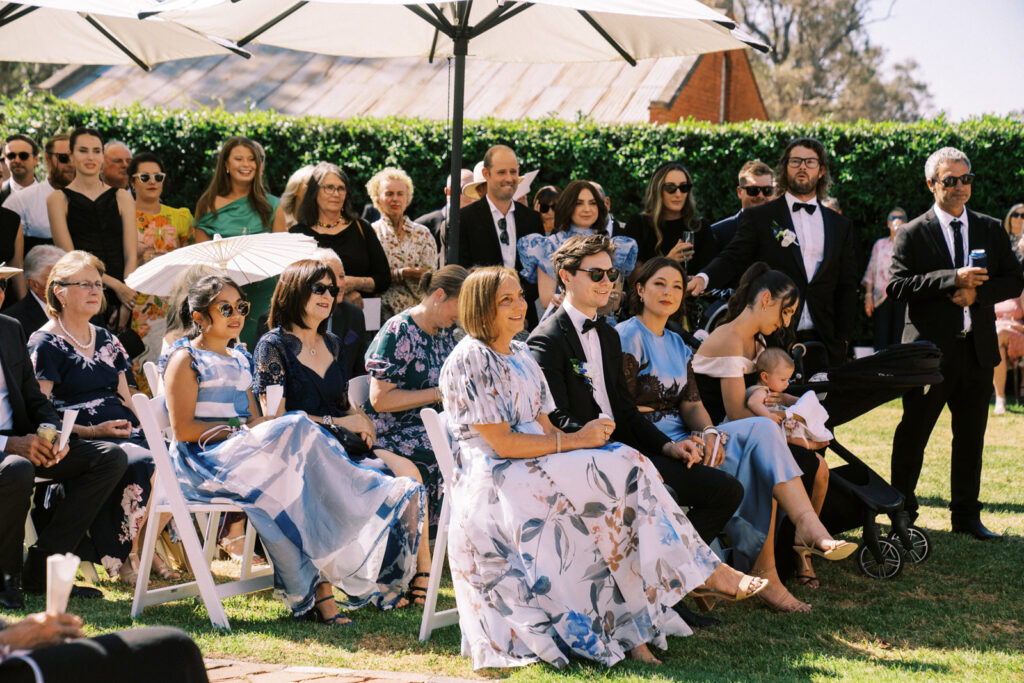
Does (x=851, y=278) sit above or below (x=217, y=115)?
below

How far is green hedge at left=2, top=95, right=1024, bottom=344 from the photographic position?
12797 millimetres

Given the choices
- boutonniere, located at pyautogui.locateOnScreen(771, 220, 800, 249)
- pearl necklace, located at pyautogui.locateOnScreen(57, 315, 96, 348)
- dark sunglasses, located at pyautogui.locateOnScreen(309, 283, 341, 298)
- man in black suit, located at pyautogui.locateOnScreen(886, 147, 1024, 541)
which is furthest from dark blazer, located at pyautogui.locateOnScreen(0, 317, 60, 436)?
man in black suit, located at pyautogui.locateOnScreen(886, 147, 1024, 541)

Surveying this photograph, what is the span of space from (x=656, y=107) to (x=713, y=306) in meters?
12.9

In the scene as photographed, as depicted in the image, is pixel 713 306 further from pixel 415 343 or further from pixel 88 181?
pixel 88 181

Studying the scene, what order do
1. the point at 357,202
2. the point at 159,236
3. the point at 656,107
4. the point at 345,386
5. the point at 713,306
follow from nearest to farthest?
1. the point at 345,386
2. the point at 713,306
3. the point at 159,236
4. the point at 357,202
5. the point at 656,107

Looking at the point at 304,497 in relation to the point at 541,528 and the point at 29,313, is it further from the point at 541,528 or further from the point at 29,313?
the point at 29,313

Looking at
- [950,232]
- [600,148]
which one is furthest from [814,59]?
[950,232]

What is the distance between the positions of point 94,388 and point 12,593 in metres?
1.25

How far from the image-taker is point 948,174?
259 inches

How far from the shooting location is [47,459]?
17.3 feet

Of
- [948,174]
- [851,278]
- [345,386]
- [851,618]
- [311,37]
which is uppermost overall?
[311,37]

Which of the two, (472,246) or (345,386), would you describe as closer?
(345,386)

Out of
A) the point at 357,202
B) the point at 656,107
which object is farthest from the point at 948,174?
the point at 656,107

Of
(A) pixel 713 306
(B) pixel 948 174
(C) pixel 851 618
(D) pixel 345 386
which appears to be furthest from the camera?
(A) pixel 713 306
